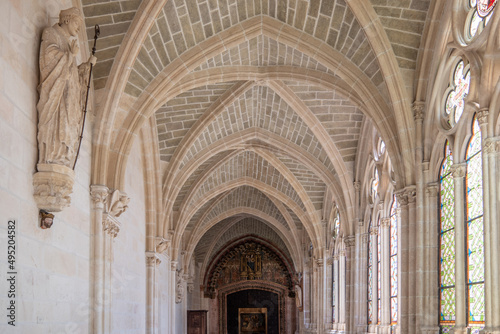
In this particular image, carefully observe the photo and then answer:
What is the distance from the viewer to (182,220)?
18.8 metres

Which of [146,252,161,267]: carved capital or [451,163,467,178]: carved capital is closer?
[451,163,467,178]: carved capital

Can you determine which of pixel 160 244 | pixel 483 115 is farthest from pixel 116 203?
pixel 483 115

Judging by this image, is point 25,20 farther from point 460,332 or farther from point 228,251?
point 228,251

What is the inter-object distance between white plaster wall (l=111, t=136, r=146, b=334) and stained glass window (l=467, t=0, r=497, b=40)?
6407 mm

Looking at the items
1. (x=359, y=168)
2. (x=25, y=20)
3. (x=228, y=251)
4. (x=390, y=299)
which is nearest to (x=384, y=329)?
(x=390, y=299)

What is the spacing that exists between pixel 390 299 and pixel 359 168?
131 inches

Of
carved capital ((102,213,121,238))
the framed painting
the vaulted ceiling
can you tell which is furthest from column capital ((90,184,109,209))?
the framed painting

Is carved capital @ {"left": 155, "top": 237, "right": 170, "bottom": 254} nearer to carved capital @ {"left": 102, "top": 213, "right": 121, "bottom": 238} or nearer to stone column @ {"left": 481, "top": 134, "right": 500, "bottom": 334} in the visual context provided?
carved capital @ {"left": 102, "top": 213, "right": 121, "bottom": 238}

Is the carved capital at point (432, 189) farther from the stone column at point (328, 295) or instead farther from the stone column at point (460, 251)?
the stone column at point (328, 295)

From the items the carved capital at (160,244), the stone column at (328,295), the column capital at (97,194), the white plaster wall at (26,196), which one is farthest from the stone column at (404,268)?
the stone column at (328,295)

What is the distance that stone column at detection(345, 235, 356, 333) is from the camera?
1533cm

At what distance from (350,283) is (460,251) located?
7124 millimetres

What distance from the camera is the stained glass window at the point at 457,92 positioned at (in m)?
8.80

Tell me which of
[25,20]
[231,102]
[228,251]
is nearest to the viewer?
[25,20]
